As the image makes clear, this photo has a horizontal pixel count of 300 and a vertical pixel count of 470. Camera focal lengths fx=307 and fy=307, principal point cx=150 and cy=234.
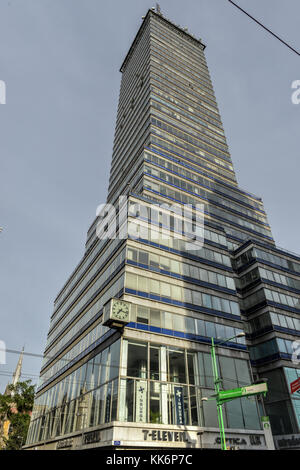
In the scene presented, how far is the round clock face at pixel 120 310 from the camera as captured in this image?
27.5 m

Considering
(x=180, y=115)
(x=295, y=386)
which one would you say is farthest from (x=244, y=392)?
(x=180, y=115)

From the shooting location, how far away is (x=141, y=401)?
2536 centimetres

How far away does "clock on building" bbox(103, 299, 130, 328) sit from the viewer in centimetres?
2723

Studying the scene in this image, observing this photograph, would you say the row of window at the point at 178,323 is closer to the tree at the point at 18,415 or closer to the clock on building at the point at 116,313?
the clock on building at the point at 116,313

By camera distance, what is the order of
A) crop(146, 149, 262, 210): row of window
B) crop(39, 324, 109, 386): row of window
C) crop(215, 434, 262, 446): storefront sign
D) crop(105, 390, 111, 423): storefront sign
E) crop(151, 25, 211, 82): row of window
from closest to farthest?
1. crop(105, 390, 111, 423): storefront sign
2. crop(215, 434, 262, 446): storefront sign
3. crop(39, 324, 109, 386): row of window
4. crop(146, 149, 262, 210): row of window
5. crop(151, 25, 211, 82): row of window

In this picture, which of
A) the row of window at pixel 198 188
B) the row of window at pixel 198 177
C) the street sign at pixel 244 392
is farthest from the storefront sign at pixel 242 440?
the row of window at pixel 198 177

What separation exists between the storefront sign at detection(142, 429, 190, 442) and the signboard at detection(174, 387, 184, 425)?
2.90 ft

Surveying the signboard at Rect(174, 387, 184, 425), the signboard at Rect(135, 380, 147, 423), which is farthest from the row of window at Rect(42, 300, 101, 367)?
the signboard at Rect(174, 387, 184, 425)

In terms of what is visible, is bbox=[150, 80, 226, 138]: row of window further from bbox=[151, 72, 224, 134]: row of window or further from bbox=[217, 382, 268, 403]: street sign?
bbox=[217, 382, 268, 403]: street sign

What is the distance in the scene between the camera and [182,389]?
91.8ft

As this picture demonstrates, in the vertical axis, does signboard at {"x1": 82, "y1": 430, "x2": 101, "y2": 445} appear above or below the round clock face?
below

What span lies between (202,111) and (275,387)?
64.1m

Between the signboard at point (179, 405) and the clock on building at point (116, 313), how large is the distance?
7.75m

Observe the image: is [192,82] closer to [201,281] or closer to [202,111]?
[202,111]
